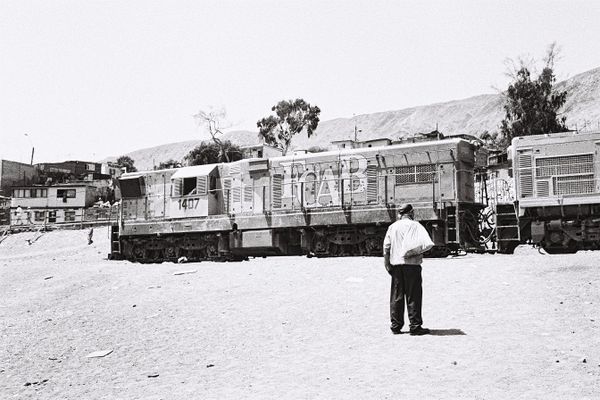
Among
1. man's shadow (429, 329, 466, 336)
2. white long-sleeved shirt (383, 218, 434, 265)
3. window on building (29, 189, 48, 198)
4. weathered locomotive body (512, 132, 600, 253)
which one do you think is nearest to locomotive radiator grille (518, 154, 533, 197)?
weathered locomotive body (512, 132, 600, 253)

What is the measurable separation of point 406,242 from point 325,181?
10441mm

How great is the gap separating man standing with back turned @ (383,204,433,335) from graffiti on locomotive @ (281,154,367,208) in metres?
9.62

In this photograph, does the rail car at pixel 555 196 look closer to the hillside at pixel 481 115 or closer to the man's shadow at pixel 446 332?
the man's shadow at pixel 446 332

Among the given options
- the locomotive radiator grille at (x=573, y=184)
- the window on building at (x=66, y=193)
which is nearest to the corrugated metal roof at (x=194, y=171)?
the locomotive radiator grille at (x=573, y=184)

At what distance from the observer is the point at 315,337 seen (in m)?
7.84

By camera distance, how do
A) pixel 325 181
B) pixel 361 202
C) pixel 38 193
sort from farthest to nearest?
pixel 38 193
pixel 325 181
pixel 361 202

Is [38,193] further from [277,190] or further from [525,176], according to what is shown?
[525,176]

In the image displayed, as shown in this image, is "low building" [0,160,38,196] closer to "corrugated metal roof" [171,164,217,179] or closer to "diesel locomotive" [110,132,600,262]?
"diesel locomotive" [110,132,600,262]

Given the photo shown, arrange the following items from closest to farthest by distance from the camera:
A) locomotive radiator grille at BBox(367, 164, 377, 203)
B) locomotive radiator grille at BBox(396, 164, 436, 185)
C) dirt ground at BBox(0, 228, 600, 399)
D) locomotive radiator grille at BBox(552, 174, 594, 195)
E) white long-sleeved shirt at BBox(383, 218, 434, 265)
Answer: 1. dirt ground at BBox(0, 228, 600, 399)
2. white long-sleeved shirt at BBox(383, 218, 434, 265)
3. locomotive radiator grille at BBox(552, 174, 594, 195)
4. locomotive radiator grille at BBox(396, 164, 436, 185)
5. locomotive radiator grille at BBox(367, 164, 377, 203)

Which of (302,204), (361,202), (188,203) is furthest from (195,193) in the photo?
(361,202)

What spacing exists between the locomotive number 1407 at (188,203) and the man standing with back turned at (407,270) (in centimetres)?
1293

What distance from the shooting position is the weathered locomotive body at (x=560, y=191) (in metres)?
14.9

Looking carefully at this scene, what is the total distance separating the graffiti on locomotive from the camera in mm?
17625

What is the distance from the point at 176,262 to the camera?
19.8 meters
